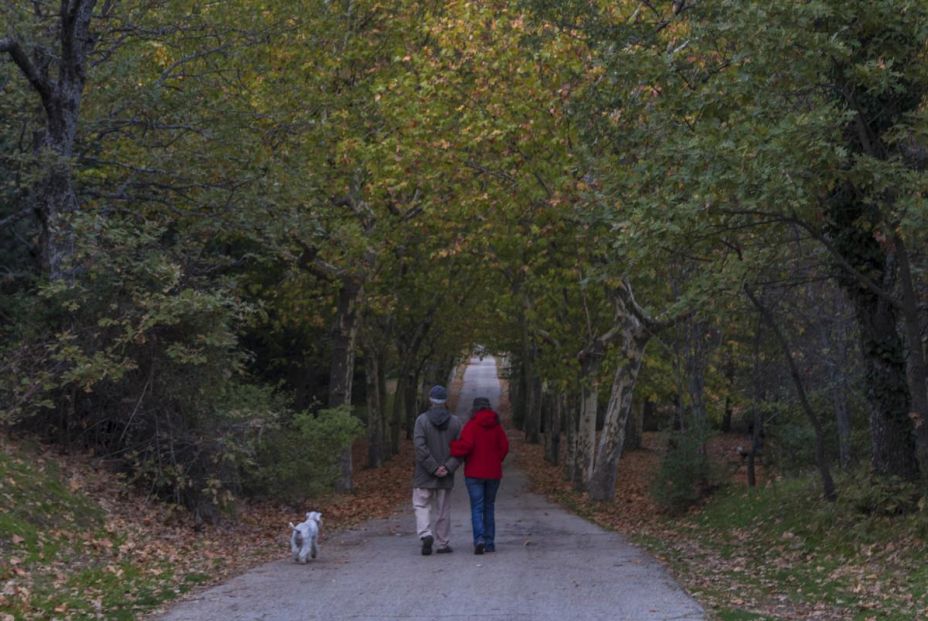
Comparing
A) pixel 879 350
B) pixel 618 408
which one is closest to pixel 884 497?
pixel 879 350

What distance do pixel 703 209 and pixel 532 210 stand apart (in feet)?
29.2

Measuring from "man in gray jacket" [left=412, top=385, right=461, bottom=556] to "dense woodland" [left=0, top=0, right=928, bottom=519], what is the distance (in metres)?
2.57

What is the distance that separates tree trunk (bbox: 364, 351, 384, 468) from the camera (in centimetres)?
3669

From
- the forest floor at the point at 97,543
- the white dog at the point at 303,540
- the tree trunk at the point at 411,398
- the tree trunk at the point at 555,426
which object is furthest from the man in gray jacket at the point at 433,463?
the tree trunk at the point at 411,398

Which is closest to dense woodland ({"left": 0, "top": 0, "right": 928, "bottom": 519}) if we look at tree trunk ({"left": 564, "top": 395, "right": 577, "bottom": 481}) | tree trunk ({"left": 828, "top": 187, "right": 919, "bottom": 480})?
tree trunk ({"left": 828, "top": 187, "right": 919, "bottom": 480})

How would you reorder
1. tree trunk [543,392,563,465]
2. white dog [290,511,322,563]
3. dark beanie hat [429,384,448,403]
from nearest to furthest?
white dog [290,511,322,563] → dark beanie hat [429,384,448,403] → tree trunk [543,392,563,465]

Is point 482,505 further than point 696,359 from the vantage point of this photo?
No

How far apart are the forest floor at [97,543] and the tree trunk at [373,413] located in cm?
1851

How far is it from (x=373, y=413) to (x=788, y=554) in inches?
948

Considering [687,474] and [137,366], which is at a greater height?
[137,366]

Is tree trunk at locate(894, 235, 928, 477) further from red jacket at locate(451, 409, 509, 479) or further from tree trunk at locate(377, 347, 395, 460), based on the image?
tree trunk at locate(377, 347, 395, 460)

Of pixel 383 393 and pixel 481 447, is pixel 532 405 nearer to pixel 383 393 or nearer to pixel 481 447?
pixel 383 393

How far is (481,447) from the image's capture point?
1355 cm

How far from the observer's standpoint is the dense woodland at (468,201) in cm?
1223
